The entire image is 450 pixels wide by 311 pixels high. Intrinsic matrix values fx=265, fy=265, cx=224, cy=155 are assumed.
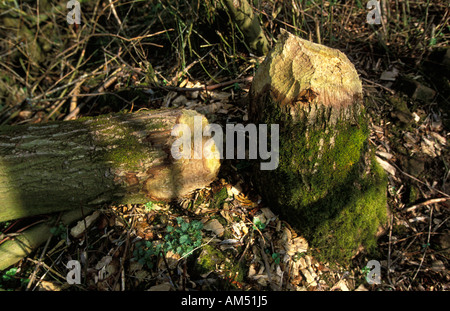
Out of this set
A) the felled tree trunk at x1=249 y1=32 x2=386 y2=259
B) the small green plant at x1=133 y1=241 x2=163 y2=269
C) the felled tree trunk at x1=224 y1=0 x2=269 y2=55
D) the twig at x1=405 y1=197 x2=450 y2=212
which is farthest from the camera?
the felled tree trunk at x1=224 y1=0 x2=269 y2=55

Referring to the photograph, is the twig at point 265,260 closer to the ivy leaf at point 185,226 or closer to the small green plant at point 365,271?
the ivy leaf at point 185,226

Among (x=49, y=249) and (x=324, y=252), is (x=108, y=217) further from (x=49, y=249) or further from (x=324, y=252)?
(x=324, y=252)

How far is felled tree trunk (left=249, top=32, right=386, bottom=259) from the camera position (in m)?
2.07

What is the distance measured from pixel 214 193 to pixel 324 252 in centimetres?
116

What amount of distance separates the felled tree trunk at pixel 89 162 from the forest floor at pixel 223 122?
300mm

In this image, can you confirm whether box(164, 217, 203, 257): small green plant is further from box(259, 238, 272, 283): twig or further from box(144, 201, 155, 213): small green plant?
box(259, 238, 272, 283): twig

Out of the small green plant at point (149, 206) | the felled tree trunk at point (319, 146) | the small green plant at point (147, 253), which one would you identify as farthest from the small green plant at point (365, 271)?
the small green plant at point (149, 206)

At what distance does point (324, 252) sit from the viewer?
2.42 metres

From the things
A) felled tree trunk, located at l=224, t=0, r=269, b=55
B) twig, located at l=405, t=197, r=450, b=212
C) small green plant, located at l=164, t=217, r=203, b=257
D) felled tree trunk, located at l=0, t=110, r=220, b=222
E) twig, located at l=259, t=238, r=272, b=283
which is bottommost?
twig, located at l=259, t=238, r=272, b=283

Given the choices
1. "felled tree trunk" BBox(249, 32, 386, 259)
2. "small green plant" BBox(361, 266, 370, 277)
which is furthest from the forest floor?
"felled tree trunk" BBox(249, 32, 386, 259)

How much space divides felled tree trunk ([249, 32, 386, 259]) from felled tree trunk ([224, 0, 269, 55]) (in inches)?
47.6

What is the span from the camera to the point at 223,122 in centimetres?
311

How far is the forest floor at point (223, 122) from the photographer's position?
7.63 ft

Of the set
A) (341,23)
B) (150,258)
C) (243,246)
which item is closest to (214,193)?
(243,246)
